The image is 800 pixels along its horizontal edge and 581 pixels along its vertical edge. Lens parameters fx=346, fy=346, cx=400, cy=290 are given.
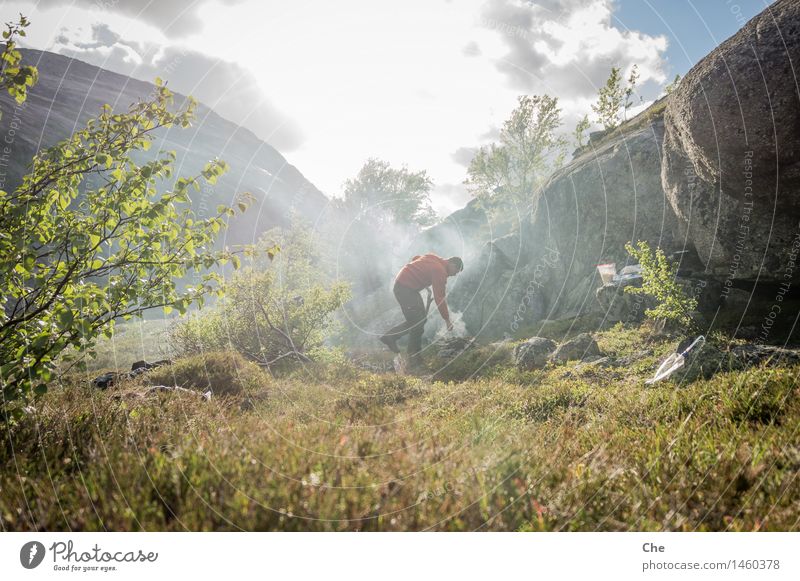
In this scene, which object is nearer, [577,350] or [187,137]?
[577,350]

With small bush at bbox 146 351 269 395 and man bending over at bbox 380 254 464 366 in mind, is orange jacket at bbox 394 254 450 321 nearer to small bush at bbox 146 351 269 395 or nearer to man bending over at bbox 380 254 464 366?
man bending over at bbox 380 254 464 366

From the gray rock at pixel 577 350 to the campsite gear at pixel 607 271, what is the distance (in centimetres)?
668

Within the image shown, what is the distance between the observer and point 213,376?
922 centimetres

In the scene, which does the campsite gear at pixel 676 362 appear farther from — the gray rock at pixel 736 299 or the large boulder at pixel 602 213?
the large boulder at pixel 602 213

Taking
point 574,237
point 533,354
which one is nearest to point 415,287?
point 533,354

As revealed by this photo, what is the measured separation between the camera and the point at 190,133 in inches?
3890

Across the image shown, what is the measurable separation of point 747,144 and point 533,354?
6867mm

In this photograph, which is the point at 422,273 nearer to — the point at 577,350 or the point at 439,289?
the point at 439,289

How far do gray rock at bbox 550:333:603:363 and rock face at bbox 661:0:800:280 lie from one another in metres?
3.48

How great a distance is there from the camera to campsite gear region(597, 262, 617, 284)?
51.8 ft

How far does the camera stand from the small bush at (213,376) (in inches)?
342

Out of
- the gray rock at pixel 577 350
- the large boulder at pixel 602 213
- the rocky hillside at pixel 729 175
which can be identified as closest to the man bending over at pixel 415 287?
the gray rock at pixel 577 350

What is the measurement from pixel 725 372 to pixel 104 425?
28.0 feet
